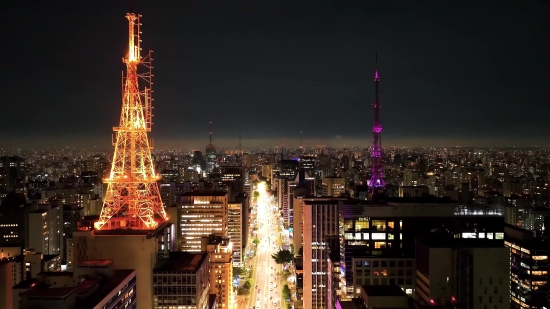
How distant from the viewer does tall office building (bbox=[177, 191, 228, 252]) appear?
35.2 metres

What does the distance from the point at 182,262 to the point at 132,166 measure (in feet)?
14.0

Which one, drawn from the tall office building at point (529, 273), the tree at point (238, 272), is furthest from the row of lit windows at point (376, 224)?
the tree at point (238, 272)

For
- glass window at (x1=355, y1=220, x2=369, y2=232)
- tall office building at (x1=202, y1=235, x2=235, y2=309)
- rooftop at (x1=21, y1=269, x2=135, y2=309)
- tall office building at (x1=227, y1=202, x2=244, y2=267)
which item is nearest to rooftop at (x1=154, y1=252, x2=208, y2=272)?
rooftop at (x1=21, y1=269, x2=135, y2=309)

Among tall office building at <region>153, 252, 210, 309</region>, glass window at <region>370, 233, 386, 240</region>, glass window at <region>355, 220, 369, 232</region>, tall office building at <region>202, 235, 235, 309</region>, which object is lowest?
tall office building at <region>202, 235, 235, 309</region>

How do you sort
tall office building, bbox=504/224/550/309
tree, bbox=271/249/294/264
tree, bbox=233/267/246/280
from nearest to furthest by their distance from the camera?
tall office building, bbox=504/224/550/309 < tree, bbox=233/267/246/280 < tree, bbox=271/249/294/264

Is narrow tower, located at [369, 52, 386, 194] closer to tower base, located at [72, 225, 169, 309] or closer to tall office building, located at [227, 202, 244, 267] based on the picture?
tall office building, located at [227, 202, 244, 267]

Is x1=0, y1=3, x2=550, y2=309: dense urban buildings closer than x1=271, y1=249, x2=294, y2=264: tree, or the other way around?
x1=0, y1=3, x2=550, y2=309: dense urban buildings

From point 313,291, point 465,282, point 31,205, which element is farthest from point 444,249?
point 31,205

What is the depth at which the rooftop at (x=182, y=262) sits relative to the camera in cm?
1728

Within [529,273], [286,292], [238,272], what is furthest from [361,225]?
[238,272]

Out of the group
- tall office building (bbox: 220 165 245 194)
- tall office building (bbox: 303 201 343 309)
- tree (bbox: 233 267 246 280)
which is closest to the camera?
tall office building (bbox: 303 201 343 309)

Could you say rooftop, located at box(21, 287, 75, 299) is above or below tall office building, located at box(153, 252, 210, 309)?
above

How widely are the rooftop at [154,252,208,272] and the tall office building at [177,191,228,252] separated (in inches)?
608

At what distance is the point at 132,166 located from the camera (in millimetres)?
16703
